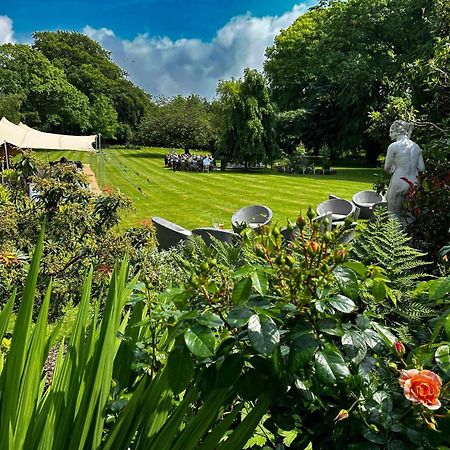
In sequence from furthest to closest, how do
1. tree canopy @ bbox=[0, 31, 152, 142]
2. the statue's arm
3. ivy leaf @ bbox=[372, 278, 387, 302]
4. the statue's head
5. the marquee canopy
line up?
1. tree canopy @ bbox=[0, 31, 152, 142]
2. the marquee canopy
3. the statue's head
4. the statue's arm
5. ivy leaf @ bbox=[372, 278, 387, 302]

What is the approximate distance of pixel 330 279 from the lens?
1123 mm

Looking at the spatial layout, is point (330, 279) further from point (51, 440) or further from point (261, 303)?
point (51, 440)

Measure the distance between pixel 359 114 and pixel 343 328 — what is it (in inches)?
1212

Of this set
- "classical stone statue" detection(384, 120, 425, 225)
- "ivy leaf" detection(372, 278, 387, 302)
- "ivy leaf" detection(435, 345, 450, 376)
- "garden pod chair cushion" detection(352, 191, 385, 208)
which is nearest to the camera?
"ivy leaf" detection(435, 345, 450, 376)

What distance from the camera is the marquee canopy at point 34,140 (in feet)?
59.7

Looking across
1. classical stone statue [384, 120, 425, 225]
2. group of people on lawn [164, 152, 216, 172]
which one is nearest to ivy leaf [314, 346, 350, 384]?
classical stone statue [384, 120, 425, 225]

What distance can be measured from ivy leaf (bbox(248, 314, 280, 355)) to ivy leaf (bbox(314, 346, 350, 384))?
0.12 m

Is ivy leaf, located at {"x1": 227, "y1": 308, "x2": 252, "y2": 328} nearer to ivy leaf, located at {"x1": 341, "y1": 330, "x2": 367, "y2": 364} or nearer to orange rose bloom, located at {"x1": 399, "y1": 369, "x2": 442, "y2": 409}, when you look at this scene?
ivy leaf, located at {"x1": 341, "y1": 330, "x2": 367, "y2": 364}

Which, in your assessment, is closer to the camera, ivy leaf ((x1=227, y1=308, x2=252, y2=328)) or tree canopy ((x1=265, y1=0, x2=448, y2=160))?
ivy leaf ((x1=227, y1=308, x2=252, y2=328))

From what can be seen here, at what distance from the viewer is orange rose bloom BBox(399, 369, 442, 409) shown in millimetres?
888

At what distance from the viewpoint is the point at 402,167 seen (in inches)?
227

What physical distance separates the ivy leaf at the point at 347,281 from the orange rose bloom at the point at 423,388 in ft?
0.76

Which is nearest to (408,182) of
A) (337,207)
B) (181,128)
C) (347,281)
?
(337,207)

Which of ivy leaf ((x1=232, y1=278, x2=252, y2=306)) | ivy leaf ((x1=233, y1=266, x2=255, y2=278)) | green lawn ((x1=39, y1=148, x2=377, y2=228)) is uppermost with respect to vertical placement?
ivy leaf ((x1=233, y1=266, x2=255, y2=278))
